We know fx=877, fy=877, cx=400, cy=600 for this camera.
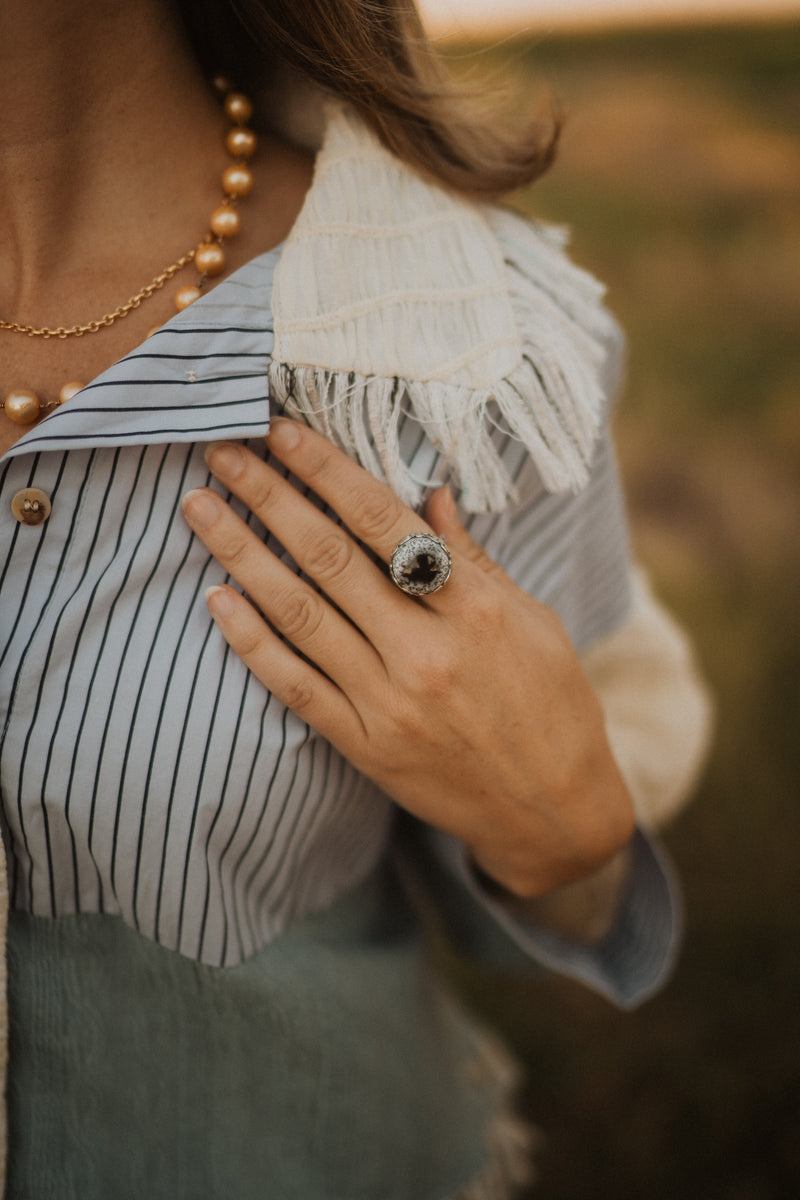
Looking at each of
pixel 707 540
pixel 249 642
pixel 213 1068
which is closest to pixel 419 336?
pixel 249 642

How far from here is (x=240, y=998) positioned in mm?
865

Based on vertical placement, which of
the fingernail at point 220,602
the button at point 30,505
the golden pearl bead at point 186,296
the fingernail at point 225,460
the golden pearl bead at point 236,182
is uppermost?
the golden pearl bead at point 236,182

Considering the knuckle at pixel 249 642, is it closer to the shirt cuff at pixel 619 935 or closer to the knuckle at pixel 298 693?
the knuckle at pixel 298 693

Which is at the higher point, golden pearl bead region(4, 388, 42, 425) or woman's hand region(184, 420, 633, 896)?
golden pearl bead region(4, 388, 42, 425)

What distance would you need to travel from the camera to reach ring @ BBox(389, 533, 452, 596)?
29.5 inches

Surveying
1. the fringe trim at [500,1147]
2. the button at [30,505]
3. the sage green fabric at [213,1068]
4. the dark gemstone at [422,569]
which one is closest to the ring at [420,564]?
the dark gemstone at [422,569]

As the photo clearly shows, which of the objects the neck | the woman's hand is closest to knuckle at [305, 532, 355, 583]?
the woman's hand

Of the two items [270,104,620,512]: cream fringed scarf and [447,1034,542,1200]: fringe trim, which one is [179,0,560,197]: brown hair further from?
[447,1034,542,1200]: fringe trim

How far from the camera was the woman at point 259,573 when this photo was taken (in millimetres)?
745

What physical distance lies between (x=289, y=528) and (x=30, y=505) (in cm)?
21

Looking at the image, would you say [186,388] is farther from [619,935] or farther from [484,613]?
[619,935]

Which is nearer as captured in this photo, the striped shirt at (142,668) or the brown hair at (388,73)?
the striped shirt at (142,668)

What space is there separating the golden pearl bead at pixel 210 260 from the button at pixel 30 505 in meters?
0.29

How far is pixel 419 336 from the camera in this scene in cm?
80
